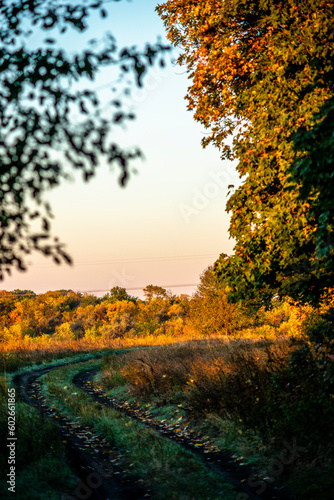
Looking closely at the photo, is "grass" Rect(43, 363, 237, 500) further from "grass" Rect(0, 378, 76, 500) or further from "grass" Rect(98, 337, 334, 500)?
"grass" Rect(0, 378, 76, 500)

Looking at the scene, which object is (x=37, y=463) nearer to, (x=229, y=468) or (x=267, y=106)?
(x=229, y=468)

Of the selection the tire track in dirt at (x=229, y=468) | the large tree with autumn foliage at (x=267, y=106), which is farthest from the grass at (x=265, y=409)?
the large tree with autumn foliage at (x=267, y=106)

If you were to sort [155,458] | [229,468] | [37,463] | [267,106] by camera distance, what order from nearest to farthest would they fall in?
[37,463] → [229,468] → [155,458] → [267,106]

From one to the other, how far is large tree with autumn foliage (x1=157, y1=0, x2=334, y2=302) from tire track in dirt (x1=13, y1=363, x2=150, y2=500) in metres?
5.61

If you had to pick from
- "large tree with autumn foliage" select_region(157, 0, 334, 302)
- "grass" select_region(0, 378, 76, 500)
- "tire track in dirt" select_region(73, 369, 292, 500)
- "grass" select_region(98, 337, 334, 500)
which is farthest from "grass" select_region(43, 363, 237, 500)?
"large tree with autumn foliage" select_region(157, 0, 334, 302)

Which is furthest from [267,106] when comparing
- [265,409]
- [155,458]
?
[155,458]

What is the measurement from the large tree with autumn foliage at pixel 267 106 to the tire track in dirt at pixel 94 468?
18.4 feet

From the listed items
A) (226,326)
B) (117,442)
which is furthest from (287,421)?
(226,326)

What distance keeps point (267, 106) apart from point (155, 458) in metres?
8.90

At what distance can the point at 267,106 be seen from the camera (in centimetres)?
1112

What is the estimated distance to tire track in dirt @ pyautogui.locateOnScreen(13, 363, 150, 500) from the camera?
258 inches

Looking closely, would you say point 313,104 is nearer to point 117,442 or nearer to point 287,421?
point 287,421

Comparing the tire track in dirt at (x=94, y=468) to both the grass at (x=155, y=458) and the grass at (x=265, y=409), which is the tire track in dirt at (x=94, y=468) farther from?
the grass at (x=265, y=409)

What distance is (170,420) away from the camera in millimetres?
11430
